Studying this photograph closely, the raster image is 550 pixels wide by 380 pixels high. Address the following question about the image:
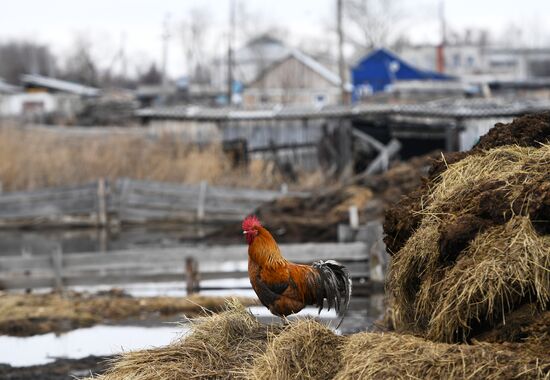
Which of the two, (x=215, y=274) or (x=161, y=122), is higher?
(x=161, y=122)

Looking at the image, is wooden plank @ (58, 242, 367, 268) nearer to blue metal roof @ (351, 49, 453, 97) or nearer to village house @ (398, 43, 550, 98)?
blue metal roof @ (351, 49, 453, 97)

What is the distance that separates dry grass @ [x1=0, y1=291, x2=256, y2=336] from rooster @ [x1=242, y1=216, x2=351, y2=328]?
6.10 meters

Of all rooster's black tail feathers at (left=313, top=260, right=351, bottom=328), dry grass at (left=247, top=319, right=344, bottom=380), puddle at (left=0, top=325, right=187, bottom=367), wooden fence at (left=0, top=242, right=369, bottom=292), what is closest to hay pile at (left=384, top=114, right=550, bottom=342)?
dry grass at (left=247, top=319, right=344, bottom=380)

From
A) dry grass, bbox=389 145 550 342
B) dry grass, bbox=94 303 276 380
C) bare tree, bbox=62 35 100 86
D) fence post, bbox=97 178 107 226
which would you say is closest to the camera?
dry grass, bbox=389 145 550 342

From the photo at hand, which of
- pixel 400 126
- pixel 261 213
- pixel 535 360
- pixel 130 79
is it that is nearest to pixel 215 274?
pixel 261 213

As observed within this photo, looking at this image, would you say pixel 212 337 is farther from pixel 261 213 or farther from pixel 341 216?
pixel 261 213

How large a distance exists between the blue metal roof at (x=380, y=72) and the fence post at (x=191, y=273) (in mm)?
45511

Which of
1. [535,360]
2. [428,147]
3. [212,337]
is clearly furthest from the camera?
[428,147]

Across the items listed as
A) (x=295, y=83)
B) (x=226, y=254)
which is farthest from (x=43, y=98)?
(x=226, y=254)

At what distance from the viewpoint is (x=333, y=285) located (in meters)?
7.99

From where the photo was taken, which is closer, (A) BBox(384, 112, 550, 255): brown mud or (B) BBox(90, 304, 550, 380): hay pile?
(B) BBox(90, 304, 550, 380): hay pile

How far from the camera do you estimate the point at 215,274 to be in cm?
1705

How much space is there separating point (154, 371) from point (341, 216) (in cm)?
1901

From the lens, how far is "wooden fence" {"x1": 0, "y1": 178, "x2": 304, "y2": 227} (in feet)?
103
